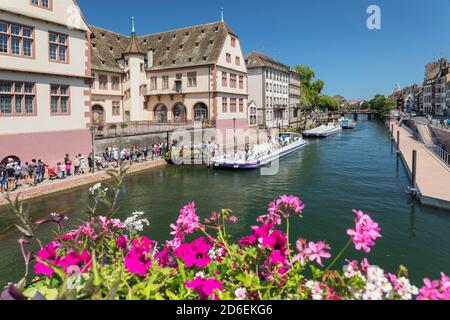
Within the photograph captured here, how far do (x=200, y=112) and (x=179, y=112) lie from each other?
3.39 m

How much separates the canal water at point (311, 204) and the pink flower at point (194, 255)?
403cm

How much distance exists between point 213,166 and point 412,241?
757 inches

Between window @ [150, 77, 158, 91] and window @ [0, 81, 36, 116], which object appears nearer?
window @ [0, 81, 36, 116]

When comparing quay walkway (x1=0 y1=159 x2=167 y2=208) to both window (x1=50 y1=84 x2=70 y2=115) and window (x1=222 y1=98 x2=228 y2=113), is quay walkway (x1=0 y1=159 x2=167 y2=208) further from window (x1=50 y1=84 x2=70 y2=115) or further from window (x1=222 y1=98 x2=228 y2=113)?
window (x1=222 y1=98 x2=228 y2=113)

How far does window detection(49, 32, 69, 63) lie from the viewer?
2370 cm

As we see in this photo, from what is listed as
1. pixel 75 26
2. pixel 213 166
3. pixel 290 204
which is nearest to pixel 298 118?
pixel 213 166

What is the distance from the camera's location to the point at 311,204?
751 inches

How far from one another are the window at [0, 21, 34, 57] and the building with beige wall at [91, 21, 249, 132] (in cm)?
1987

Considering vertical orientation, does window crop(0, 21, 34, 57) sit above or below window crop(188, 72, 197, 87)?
below

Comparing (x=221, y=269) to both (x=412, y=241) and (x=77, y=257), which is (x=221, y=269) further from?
(x=412, y=241)

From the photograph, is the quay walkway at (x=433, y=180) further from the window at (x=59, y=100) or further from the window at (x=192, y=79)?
the window at (x=192, y=79)

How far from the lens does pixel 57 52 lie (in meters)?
24.1

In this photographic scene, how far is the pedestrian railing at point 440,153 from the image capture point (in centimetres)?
2784

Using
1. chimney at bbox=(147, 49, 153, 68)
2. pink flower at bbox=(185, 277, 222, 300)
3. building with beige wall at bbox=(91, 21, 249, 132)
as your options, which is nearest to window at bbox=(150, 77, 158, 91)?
building with beige wall at bbox=(91, 21, 249, 132)
